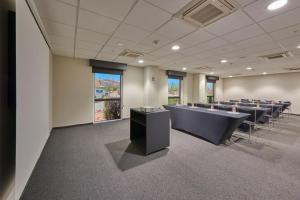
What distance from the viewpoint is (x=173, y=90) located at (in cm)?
789

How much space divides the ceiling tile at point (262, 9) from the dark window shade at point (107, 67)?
4.53 metres

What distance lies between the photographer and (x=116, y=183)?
1.92 m

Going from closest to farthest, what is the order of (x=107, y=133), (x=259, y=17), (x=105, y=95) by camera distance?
(x=259, y=17) < (x=107, y=133) < (x=105, y=95)

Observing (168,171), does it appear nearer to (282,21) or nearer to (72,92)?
(282,21)

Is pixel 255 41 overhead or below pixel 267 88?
overhead

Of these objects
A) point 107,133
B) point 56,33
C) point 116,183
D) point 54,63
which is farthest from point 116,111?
point 116,183

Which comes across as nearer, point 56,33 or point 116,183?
point 116,183

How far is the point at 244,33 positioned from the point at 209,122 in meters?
2.12

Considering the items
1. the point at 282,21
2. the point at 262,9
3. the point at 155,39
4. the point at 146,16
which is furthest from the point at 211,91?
the point at 146,16

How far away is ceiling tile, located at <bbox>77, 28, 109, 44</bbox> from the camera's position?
2709 mm

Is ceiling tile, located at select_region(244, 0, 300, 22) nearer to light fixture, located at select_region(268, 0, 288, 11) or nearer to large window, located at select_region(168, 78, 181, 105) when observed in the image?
light fixture, located at select_region(268, 0, 288, 11)

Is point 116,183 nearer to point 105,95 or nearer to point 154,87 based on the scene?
point 105,95

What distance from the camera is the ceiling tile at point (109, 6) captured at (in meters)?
1.78

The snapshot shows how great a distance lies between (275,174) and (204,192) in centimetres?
140
